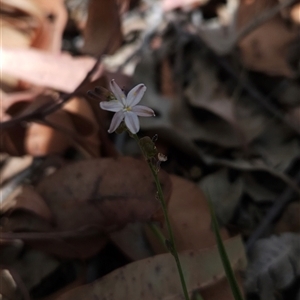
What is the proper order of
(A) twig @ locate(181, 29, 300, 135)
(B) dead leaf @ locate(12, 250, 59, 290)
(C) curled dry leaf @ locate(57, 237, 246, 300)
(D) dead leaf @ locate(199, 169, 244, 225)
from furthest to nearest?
(A) twig @ locate(181, 29, 300, 135)
(D) dead leaf @ locate(199, 169, 244, 225)
(B) dead leaf @ locate(12, 250, 59, 290)
(C) curled dry leaf @ locate(57, 237, 246, 300)

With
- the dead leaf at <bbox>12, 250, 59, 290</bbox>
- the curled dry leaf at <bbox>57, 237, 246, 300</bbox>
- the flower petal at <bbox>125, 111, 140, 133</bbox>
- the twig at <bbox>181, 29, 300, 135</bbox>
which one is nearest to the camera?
the flower petal at <bbox>125, 111, 140, 133</bbox>

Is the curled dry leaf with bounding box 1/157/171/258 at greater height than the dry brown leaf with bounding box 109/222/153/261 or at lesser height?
greater

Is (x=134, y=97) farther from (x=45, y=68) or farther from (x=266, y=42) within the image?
(x=266, y=42)

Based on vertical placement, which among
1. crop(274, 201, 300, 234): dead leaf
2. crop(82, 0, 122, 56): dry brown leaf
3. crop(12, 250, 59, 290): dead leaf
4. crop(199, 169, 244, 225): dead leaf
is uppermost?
crop(82, 0, 122, 56): dry brown leaf

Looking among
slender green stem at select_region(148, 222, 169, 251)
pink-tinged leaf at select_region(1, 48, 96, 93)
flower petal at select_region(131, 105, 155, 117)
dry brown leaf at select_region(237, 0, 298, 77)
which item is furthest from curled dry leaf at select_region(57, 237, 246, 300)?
dry brown leaf at select_region(237, 0, 298, 77)

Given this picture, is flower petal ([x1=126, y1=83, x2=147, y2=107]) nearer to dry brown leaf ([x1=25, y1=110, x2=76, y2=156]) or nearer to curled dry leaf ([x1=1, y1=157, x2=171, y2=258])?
curled dry leaf ([x1=1, y1=157, x2=171, y2=258])

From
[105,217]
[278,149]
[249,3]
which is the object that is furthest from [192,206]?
[249,3]

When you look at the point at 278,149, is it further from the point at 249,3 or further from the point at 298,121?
the point at 249,3
